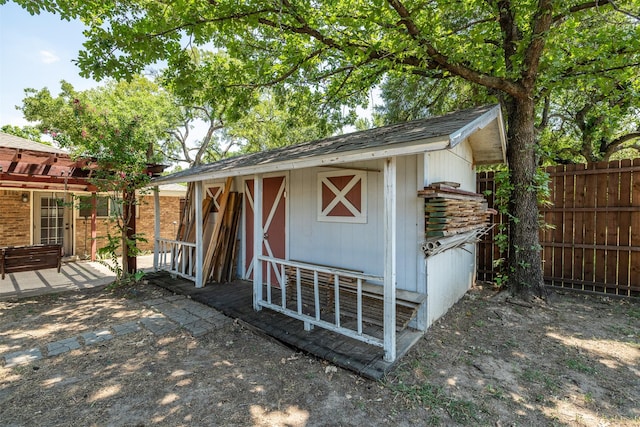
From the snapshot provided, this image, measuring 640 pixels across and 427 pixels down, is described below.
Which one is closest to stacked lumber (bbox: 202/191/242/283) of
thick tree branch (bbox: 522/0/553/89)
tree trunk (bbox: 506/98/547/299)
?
tree trunk (bbox: 506/98/547/299)

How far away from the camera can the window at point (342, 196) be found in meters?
4.15

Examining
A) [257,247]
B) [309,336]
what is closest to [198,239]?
[257,247]

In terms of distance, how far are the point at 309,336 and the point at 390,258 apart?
1.53 m

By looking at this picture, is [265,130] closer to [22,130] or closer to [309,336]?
[22,130]

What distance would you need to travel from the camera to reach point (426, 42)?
426cm

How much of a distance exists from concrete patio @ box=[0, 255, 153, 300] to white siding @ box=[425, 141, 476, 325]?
274 inches

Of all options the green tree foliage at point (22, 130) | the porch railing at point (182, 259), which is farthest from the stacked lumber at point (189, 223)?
the green tree foliage at point (22, 130)

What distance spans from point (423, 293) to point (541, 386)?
139 centimetres

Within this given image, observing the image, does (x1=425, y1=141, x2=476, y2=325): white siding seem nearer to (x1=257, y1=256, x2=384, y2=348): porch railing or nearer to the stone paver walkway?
(x1=257, y1=256, x2=384, y2=348): porch railing

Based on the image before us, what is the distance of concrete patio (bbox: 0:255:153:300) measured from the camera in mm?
5801

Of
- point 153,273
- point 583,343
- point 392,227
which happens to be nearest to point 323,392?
point 392,227

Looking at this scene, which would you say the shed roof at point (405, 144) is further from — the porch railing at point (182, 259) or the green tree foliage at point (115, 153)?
the porch railing at point (182, 259)

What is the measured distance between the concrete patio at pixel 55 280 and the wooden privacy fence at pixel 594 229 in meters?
9.81

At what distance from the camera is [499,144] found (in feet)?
17.5
